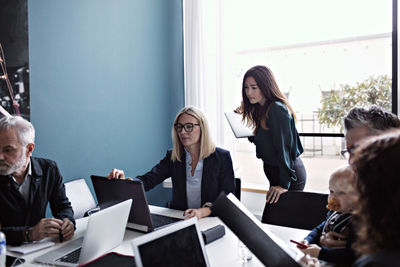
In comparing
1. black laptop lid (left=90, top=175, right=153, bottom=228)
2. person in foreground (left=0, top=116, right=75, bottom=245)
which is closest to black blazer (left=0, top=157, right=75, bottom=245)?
person in foreground (left=0, top=116, right=75, bottom=245)

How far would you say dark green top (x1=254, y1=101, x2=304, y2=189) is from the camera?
2426 millimetres

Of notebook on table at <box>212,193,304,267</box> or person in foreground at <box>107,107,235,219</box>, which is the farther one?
person in foreground at <box>107,107,235,219</box>

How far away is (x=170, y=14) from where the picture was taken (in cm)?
401

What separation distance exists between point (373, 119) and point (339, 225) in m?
0.57

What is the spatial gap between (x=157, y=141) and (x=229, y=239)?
91.9 inches

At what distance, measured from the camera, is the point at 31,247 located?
60.4 inches

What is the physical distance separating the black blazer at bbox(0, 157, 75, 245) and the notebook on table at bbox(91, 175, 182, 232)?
0.24 meters

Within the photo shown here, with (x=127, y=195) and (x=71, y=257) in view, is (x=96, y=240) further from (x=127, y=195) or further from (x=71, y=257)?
(x=127, y=195)

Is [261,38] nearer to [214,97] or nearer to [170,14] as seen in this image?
[214,97]

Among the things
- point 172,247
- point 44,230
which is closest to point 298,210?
point 172,247

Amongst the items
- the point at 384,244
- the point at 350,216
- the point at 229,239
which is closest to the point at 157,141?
the point at 229,239

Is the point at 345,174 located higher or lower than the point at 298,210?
higher

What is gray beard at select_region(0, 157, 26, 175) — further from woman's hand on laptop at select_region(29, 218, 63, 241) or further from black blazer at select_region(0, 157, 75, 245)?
woman's hand on laptop at select_region(29, 218, 63, 241)

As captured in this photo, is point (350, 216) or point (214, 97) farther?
point (214, 97)
